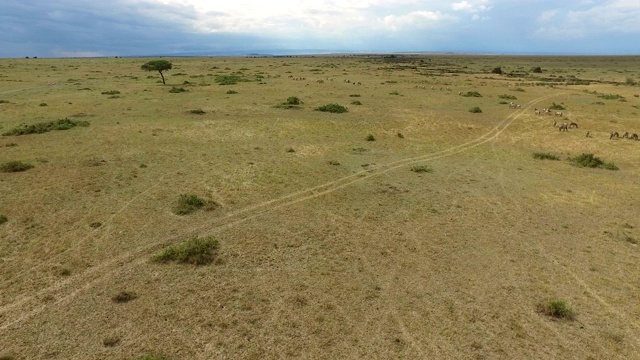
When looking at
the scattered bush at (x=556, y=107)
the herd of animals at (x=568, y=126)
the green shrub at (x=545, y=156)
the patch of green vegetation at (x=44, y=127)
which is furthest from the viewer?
the scattered bush at (x=556, y=107)

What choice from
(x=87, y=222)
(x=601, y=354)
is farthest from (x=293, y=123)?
(x=601, y=354)

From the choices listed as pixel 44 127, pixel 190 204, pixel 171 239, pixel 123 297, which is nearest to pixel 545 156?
pixel 190 204

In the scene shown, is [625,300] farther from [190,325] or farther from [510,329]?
[190,325]

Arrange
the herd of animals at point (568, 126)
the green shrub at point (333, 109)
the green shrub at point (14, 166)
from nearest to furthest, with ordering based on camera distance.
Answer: the green shrub at point (14, 166)
the herd of animals at point (568, 126)
the green shrub at point (333, 109)

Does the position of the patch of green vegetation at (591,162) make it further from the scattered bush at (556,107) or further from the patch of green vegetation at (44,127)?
the patch of green vegetation at (44,127)

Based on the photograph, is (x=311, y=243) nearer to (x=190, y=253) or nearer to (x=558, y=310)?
(x=190, y=253)

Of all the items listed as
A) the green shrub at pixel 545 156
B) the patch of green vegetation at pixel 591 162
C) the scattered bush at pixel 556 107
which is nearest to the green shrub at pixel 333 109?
the green shrub at pixel 545 156

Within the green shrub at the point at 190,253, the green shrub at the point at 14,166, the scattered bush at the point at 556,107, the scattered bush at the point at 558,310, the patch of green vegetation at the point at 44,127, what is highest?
the scattered bush at the point at 556,107
